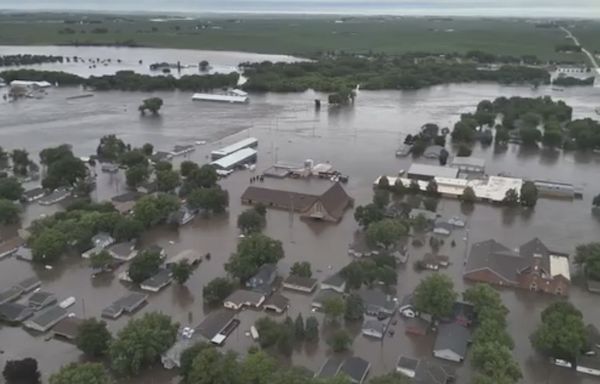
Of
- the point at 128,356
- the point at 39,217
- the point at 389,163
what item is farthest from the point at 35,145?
the point at 128,356

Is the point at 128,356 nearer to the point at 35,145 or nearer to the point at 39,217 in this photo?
the point at 39,217

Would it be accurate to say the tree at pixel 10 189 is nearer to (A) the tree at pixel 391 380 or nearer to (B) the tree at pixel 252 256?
(B) the tree at pixel 252 256

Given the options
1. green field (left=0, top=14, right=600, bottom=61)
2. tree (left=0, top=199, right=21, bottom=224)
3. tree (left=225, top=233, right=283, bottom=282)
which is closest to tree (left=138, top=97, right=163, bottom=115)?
tree (left=0, top=199, right=21, bottom=224)

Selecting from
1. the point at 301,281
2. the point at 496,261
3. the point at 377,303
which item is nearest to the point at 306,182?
the point at 301,281

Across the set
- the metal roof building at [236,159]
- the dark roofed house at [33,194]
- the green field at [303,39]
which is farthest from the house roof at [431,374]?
the green field at [303,39]

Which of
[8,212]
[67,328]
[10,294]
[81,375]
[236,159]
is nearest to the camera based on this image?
[81,375]

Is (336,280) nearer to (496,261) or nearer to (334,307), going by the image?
(334,307)
